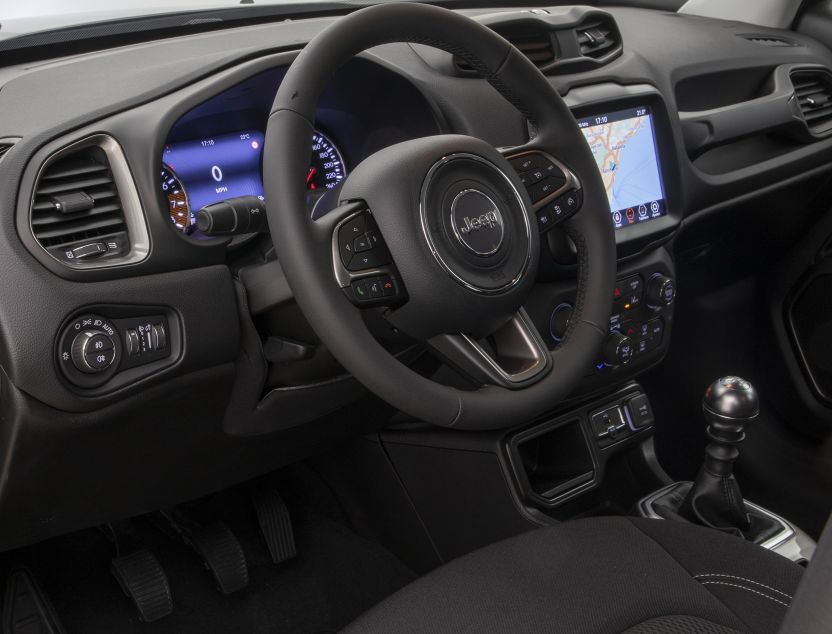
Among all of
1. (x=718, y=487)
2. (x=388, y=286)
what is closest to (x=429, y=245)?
(x=388, y=286)

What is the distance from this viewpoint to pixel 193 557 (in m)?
1.89

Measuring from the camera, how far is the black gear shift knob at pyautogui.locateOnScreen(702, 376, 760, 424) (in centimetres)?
148

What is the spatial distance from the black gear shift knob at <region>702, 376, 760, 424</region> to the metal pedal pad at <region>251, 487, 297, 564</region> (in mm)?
928

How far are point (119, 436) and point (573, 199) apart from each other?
0.72 metres

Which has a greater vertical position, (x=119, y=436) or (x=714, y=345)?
(x=119, y=436)

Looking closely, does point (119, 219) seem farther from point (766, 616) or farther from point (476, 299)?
point (766, 616)

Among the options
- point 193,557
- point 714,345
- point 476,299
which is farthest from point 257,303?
point 714,345

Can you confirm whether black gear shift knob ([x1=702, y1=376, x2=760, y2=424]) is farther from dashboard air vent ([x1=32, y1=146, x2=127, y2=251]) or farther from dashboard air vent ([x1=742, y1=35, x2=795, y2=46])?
dashboard air vent ([x1=742, y1=35, x2=795, y2=46])

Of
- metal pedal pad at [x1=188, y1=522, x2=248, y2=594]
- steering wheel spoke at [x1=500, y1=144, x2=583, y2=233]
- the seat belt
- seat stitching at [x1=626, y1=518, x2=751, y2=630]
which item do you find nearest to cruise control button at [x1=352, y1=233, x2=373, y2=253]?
steering wheel spoke at [x1=500, y1=144, x2=583, y2=233]

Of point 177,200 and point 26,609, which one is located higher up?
Answer: point 177,200

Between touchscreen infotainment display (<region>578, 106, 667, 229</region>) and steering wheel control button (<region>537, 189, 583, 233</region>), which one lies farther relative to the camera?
touchscreen infotainment display (<region>578, 106, 667, 229</region>)

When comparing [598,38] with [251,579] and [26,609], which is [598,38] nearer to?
[251,579]

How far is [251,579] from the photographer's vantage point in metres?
1.90

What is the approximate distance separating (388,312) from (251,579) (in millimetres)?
992
